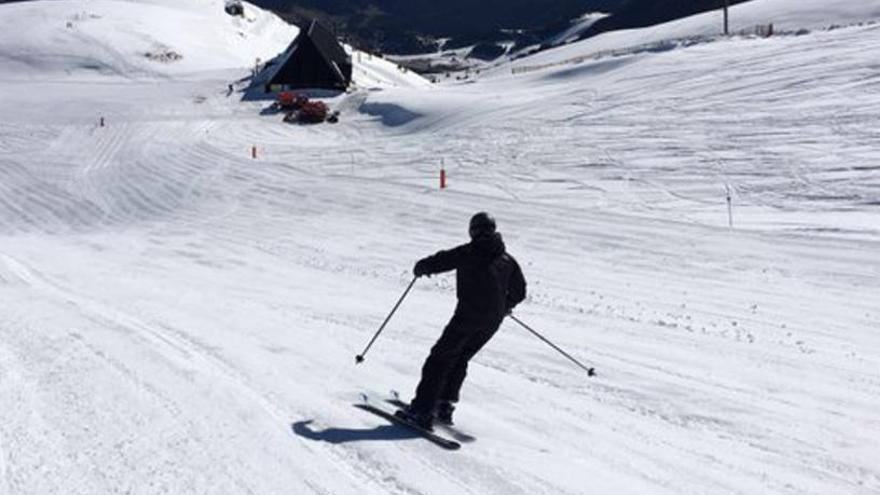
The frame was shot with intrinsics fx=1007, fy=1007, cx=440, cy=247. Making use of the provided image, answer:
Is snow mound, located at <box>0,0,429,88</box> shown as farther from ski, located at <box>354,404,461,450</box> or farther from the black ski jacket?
the black ski jacket

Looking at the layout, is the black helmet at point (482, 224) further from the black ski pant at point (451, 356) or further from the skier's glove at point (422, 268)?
the black ski pant at point (451, 356)

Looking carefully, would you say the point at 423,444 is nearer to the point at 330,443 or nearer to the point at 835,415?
the point at 330,443

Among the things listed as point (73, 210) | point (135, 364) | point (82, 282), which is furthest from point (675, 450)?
point (73, 210)

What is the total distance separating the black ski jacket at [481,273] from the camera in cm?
754

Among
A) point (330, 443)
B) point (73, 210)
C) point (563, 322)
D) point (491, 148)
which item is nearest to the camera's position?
point (330, 443)

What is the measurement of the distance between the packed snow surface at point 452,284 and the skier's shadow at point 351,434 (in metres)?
0.04

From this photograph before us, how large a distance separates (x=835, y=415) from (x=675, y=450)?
197cm

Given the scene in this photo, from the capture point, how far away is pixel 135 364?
9.84 m

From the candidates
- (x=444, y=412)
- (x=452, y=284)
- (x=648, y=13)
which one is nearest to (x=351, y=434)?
(x=444, y=412)

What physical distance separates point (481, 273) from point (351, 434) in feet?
5.25

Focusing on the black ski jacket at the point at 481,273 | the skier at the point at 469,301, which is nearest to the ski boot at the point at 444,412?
the skier at the point at 469,301

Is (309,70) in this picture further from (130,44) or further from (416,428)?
(416,428)

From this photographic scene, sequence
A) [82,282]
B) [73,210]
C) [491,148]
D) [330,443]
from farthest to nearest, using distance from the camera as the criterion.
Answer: [491,148], [73,210], [82,282], [330,443]

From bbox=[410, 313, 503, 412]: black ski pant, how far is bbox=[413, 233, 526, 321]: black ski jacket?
7 centimetres
